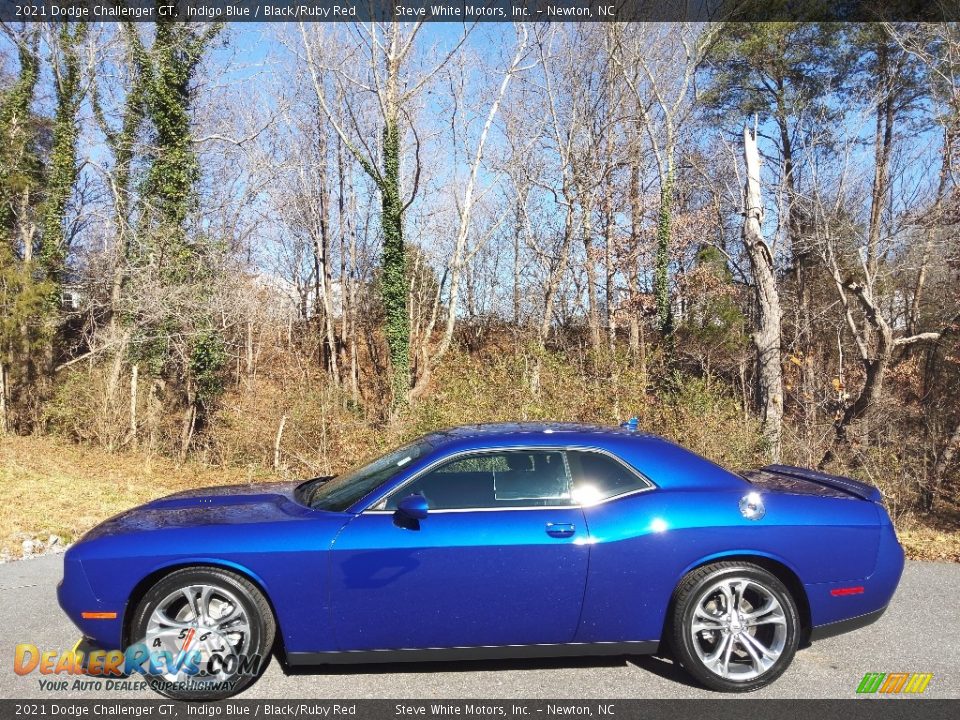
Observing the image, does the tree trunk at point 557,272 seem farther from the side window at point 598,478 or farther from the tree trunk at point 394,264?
the side window at point 598,478

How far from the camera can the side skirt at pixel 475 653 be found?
12.2ft

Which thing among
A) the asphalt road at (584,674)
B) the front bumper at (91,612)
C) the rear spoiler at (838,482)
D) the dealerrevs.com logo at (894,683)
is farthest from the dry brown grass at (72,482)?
the dealerrevs.com logo at (894,683)

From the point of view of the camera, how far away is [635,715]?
3.52 meters

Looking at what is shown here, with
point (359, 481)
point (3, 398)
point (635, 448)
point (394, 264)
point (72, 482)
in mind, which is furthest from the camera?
point (394, 264)

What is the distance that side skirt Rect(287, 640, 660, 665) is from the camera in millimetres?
3730

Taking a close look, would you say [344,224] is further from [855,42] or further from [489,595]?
[489,595]

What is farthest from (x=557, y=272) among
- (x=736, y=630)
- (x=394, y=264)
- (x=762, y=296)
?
Result: (x=736, y=630)

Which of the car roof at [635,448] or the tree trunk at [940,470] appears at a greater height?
the car roof at [635,448]

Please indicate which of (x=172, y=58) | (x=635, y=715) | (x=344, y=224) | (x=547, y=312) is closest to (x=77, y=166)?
(x=172, y=58)

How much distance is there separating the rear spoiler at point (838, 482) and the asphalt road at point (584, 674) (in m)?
0.95

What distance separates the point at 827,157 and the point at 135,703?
673 inches

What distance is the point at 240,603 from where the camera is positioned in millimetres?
3719

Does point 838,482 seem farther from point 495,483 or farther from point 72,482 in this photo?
point 72,482

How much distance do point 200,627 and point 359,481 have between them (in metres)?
1.15
